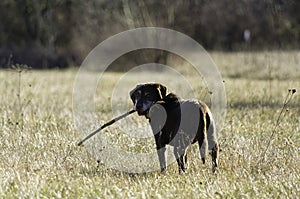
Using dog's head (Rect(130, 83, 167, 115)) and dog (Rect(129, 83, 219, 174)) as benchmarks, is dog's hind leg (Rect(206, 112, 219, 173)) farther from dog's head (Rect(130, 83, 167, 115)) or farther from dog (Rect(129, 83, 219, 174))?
dog's head (Rect(130, 83, 167, 115))

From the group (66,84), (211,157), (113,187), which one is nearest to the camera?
(113,187)

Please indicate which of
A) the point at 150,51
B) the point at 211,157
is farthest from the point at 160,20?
the point at 211,157

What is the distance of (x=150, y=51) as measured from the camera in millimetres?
28156

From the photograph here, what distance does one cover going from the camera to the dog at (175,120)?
7227 millimetres

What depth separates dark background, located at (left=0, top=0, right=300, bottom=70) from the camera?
28797 mm

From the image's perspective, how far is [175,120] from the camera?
739cm

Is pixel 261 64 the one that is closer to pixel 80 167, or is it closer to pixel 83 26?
pixel 83 26

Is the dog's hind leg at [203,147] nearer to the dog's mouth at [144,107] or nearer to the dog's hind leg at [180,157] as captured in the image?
the dog's hind leg at [180,157]

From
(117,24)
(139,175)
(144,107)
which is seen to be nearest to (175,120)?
(144,107)

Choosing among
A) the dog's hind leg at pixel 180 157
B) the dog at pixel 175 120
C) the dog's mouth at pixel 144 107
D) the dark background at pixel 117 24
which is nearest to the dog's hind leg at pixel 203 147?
the dog at pixel 175 120

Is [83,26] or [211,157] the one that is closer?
[211,157]

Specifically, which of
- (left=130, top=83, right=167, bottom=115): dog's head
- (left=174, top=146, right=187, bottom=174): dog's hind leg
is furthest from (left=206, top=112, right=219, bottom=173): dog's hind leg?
(left=130, top=83, right=167, bottom=115): dog's head

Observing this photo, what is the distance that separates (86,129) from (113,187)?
3.62 metres

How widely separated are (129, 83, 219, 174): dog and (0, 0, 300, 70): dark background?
20.0 meters
